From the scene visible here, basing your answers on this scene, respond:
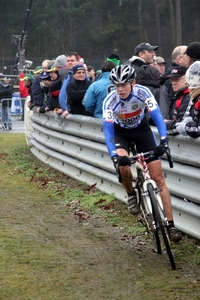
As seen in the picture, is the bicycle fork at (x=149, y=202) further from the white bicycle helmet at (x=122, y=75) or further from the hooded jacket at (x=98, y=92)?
the hooded jacket at (x=98, y=92)

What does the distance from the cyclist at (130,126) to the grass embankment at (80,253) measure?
0.54 m

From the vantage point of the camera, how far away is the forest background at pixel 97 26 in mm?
56000

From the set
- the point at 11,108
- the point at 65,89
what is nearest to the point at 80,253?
the point at 65,89

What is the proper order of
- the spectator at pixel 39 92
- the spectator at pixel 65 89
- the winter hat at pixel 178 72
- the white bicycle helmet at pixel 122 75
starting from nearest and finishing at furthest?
the white bicycle helmet at pixel 122 75 < the winter hat at pixel 178 72 < the spectator at pixel 65 89 < the spectator at pixel 39 92

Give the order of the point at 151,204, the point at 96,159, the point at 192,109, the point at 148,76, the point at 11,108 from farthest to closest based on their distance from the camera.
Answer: the point at 11,108, the point at 96,159, the point at 148,76, the point at 192,109, the point at 151,204

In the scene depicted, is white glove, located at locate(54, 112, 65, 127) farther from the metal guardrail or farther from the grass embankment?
the grass embankment

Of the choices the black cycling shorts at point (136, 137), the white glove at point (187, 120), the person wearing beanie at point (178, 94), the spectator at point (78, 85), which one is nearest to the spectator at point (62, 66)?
the spectator at point (78, 85)

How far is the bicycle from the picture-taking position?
6.95 m

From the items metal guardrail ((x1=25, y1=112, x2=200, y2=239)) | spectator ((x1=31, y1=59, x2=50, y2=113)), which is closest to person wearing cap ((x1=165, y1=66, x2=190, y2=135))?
metal guardrail ((x1=25, y1=112, x2=200, y2=239))

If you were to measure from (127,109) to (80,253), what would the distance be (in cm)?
158

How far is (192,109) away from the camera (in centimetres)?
741

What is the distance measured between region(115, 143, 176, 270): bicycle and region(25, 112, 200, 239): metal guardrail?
1.84 feet

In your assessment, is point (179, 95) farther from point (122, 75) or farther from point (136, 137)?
point (122, 75)

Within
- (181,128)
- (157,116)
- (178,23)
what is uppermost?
(178,23)
